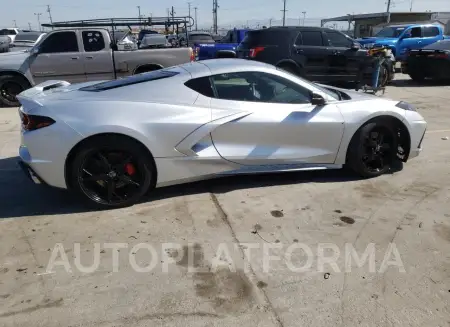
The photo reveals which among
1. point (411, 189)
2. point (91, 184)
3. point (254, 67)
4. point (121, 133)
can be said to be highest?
point (254, 67)

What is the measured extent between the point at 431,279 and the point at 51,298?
2.62m

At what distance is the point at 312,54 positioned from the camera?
1127 cm

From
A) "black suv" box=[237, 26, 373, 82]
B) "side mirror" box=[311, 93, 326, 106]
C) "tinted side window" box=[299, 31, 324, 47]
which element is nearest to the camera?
"side mirror" box=[311, 93, 326, 106]

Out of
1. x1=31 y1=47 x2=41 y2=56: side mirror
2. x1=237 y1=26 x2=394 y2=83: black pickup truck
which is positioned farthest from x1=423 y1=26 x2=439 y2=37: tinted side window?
x1=31 y1=47 x2=41 y2=56: side mirror

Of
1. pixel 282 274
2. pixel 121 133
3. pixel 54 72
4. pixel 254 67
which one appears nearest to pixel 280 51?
pixel 54 72

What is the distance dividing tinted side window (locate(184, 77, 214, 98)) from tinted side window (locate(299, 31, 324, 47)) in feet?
25.8

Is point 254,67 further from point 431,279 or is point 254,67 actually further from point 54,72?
point 54,72

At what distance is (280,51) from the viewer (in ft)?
36.6

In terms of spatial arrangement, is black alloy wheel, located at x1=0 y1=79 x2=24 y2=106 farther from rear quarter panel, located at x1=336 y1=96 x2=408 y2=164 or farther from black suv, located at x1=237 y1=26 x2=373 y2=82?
rear quarter panel, located at x1=336 y1=96 x2=408 y2=164

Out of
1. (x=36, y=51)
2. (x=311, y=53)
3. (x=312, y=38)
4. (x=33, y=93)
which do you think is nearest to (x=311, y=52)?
(x=311, y=53)

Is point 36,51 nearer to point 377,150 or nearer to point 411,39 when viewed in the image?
point 377,150

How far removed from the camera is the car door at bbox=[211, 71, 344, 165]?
167 inches

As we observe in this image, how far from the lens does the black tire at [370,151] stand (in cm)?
464

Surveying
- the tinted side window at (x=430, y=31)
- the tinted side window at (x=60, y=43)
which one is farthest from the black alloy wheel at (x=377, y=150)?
the tinted side window at (x=430, y=31)
